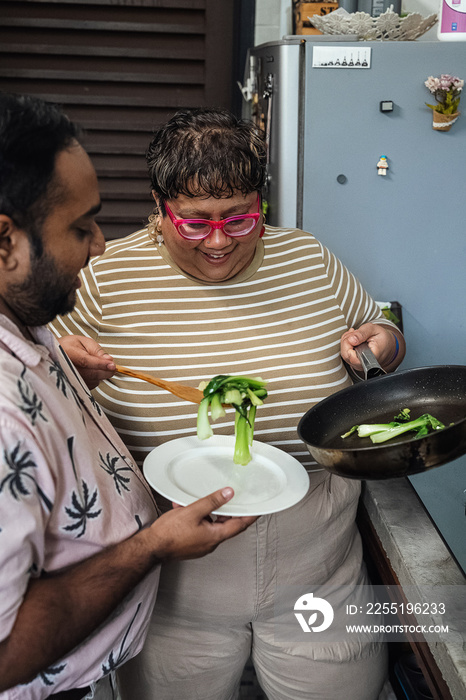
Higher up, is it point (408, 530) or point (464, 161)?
point (464, 161)

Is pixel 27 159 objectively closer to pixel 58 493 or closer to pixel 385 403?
pixel 58 493

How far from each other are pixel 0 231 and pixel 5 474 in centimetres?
32

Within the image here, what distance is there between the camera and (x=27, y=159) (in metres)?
0.87

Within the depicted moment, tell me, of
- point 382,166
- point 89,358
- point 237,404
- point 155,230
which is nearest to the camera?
point 237,404

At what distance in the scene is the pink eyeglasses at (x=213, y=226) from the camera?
1388mm

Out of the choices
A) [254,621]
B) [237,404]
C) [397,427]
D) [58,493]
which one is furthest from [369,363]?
[58,493]

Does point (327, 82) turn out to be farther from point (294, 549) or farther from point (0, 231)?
point (0, 231)

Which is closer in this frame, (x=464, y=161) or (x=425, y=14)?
(x=464, y=161)

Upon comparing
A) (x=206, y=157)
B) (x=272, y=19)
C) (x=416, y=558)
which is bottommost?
(x=416, y=558)

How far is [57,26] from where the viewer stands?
9.45ft

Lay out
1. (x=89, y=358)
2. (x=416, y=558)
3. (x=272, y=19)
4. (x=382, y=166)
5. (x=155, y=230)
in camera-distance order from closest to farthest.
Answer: (x=89, y=358), (x=416, y=558), (x=155, y=230), (x=382, y=166), (x=272, y=19)

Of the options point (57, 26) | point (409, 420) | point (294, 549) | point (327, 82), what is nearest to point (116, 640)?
point (294, 549)

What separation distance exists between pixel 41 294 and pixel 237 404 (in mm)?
459

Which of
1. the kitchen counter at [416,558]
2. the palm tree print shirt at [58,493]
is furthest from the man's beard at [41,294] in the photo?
the kitchen counter at [416,558]
